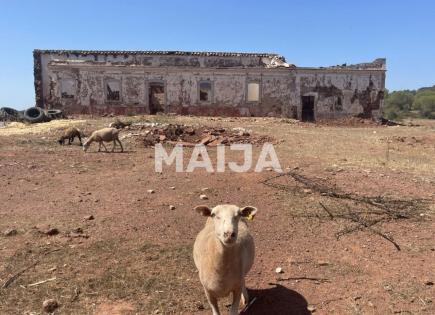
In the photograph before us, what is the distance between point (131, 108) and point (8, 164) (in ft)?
60.5

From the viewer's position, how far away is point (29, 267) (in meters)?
5.19

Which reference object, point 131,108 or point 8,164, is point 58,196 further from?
point 131,108

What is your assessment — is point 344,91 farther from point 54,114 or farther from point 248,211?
point 248,211

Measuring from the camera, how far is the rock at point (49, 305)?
14.1ft

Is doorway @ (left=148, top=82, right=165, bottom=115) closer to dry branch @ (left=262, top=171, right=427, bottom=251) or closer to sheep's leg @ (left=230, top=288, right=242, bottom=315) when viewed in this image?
dry branch @ (left=262, top=171, right=427, bottom=251)

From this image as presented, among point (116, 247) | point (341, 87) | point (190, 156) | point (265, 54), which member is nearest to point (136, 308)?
point (116, 247)

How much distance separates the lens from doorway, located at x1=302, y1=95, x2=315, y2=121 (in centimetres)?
3038

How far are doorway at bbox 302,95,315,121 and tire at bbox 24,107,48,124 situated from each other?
16952 millimetres

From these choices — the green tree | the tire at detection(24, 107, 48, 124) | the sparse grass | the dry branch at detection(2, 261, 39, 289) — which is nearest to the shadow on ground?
the sparse grass

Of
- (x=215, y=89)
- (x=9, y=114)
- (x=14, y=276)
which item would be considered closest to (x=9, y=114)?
(x=9, y=114)

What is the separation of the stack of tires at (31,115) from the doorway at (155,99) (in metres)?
5.89

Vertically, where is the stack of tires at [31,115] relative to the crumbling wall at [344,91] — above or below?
below

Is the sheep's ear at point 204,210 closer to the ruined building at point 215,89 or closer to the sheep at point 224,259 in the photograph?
the sheep at point 224,259

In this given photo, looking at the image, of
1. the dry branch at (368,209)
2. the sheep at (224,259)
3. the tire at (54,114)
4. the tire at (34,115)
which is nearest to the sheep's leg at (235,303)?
the sheep at (224,259)
